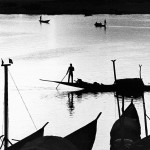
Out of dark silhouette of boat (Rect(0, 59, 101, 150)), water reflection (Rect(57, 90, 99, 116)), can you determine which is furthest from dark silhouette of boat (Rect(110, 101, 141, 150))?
water reflection (Rect(57, 90, 99, 116))

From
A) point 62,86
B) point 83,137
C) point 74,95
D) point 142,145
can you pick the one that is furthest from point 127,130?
point 62,86

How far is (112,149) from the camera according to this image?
24297 millimetres

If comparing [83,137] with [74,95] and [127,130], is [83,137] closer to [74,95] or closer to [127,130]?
[127,130]

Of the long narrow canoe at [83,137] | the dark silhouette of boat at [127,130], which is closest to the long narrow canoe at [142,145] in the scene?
the dark silhouette of boat at [127,130]

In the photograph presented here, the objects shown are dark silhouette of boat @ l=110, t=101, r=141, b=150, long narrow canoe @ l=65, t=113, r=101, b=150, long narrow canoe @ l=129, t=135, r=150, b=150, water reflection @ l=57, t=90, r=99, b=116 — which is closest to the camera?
long narrow canoe @ l=129, t=135, r=150, b=150

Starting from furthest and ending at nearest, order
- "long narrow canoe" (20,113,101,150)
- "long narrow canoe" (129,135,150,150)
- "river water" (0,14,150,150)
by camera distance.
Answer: "river water" (0,14,150,150)
"long narrow canoe" (129,135,150,150)
"long narrow canoe" (20,113,101,150)

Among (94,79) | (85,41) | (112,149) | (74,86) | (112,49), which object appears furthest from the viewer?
(85,41)

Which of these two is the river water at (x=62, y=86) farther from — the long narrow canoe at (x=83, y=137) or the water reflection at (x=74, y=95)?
the long narrow canoe at (x=83, y=137)

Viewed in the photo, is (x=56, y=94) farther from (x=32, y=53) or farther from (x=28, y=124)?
(x=32, y=53)

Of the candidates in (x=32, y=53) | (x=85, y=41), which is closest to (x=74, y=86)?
(x=32, y=53)

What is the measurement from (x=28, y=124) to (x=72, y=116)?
3455 mm

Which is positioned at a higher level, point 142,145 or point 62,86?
point 142,145

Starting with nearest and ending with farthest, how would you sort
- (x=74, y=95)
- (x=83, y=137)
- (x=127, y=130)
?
(x=83, y=137) < (x=127, y=130) < (x=74, y=95)

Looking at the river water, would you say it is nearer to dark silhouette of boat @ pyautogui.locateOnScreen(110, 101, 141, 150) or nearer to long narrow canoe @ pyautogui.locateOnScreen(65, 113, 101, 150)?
dark silhouette of boat @ pyautogui.locateOnScreen(110, 101, 141, 150)
